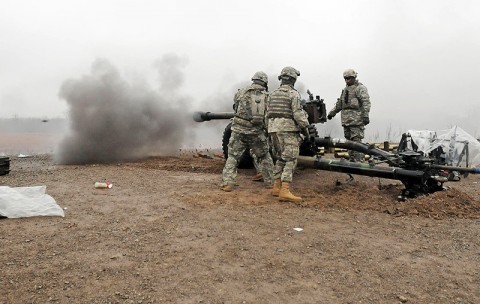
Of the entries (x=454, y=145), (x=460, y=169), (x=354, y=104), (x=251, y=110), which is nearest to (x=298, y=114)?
(x=251, y=110)

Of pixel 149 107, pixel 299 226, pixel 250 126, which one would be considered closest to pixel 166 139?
pixel 149 107

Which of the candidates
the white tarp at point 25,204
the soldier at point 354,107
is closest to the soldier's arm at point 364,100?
the soldier at point 354,107

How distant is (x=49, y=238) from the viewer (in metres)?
3.93

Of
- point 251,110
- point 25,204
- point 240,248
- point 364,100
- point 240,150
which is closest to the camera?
point 240,248

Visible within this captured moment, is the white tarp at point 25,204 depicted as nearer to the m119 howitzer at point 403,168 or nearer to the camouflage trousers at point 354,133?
the m119 howitzer at point 403,168

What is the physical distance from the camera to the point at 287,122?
19.5ft

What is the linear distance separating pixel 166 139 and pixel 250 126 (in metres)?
6.09

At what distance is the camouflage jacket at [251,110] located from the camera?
6.38m

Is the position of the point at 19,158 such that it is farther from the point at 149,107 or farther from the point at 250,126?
the point at 250,126

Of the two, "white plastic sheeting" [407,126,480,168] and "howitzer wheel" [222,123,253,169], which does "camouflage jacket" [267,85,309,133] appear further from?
"white plastic sheeting" [407,126,480,168]

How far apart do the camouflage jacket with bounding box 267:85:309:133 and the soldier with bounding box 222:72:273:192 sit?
14.4 inches

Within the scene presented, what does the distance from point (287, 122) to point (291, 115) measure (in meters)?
0.12

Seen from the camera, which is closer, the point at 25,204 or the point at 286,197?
the point at 25,204

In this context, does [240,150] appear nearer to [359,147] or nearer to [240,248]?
[359,147]
